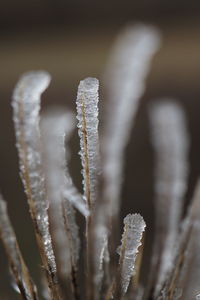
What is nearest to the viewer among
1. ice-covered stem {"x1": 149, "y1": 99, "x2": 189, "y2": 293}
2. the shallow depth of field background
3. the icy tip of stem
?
the icy tip of stem

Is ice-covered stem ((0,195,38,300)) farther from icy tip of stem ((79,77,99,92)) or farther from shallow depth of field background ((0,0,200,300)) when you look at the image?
shallow depth of field background ((0,0,200,300))

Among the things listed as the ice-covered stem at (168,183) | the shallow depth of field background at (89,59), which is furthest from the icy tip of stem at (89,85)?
the shallow depth of field background at (89,59)

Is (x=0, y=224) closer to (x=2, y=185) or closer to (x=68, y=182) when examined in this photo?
(x=68, y=182)

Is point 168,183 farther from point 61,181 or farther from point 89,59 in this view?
point 89,59

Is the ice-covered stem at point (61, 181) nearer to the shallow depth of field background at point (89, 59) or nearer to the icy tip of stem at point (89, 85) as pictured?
the icy tip of stem at point (89, 85)

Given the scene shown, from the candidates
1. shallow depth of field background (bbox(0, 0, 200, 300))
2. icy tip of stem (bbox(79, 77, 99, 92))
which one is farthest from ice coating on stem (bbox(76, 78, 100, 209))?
shallow depth of field background (bbox(0, 0, 200, 300))

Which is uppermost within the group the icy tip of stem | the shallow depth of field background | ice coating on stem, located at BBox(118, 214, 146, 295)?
the shallow depth of field background

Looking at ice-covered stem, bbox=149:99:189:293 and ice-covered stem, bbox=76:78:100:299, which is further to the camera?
ice-covered stem, bbox=149:99:189:293

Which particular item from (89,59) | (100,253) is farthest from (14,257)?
(89,59)
